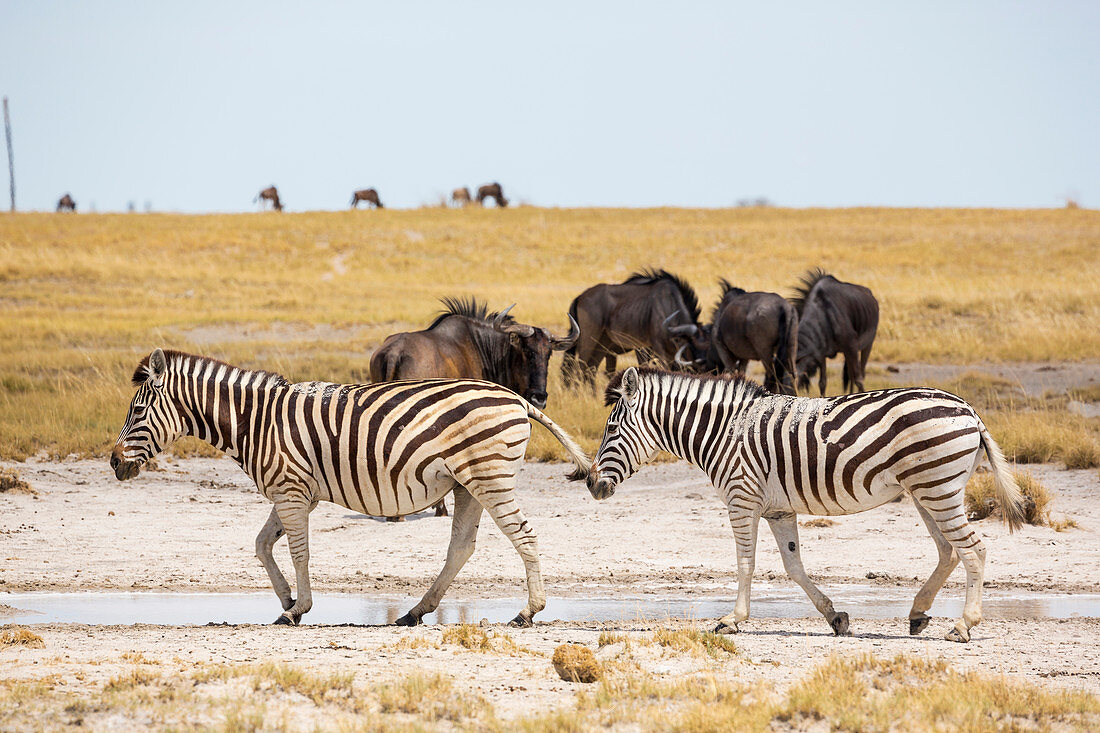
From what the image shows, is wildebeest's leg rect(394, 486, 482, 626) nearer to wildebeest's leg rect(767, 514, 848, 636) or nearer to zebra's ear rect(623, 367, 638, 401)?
zebra's ear rect(623, 367, 638, 401)

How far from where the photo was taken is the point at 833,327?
18.0 m

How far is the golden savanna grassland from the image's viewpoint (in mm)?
16922

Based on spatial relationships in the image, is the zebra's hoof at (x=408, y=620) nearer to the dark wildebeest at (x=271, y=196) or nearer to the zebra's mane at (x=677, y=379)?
the zebra's mane at (x=677, y=379)

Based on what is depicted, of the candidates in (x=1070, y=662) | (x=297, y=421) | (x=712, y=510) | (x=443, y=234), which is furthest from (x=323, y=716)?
(x=443, y=234)

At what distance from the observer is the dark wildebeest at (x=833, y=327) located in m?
17.9

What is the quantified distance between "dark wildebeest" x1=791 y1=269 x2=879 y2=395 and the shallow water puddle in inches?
370

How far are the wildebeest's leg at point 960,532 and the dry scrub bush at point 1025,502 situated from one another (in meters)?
3.63

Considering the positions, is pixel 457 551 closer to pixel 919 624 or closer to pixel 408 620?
pixel 408 620

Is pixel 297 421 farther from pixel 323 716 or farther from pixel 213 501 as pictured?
pixel 213 501

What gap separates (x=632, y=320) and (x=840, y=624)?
1120 centimetres

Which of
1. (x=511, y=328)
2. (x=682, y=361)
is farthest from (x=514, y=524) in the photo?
(x=682, y=361)

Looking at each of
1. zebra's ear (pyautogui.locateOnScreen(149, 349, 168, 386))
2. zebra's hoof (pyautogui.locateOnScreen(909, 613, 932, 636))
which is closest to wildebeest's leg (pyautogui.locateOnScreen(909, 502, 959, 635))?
zebra's hoof (pyautogui.locateOnScreen(909, 613, 932, 636))

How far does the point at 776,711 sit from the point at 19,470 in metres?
9.60

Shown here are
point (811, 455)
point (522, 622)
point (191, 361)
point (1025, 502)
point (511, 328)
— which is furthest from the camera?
point (511, 328)
